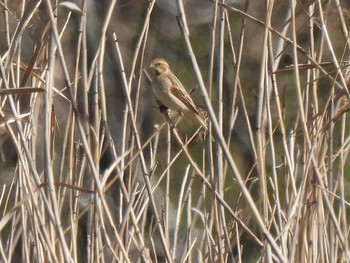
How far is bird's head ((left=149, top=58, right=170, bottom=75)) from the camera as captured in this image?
308cm

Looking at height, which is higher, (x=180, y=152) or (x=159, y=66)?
(x=159, y=66)

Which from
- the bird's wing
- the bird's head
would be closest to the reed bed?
the bird's wing

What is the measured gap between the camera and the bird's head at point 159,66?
3080mm

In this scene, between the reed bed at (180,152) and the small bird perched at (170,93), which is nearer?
the reed bed at (180,152)

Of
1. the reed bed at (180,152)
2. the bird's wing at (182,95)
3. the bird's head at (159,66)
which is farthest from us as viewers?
the bird's head at (159,66)

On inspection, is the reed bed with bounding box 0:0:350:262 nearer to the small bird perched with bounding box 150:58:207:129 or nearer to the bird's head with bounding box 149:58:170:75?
the small bird perched with bounding box 150:58:207:129

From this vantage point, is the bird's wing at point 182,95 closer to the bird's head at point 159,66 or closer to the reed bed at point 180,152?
the bird's head at point 159,66

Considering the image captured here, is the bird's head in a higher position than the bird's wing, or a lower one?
higher

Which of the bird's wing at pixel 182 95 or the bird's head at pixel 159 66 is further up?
the bird's head at pixel 159 66

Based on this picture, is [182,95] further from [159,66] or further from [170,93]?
[159,66]

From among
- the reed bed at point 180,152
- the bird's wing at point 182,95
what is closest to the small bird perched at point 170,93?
the bird's wing at point 182,95

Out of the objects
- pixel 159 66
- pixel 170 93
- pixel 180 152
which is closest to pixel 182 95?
pixel 170 93

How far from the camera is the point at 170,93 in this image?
2.88 metres

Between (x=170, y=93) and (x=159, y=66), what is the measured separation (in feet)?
0.91
